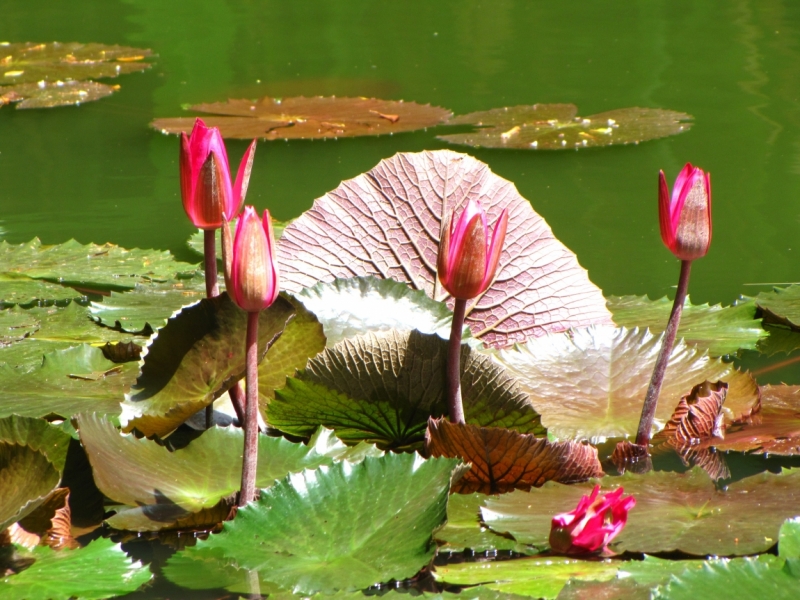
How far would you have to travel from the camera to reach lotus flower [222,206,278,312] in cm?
85

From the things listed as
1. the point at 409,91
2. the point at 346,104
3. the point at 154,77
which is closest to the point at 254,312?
the point at 346,104

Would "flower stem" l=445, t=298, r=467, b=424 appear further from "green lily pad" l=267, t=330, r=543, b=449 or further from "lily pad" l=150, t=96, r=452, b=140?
"lily pad" l=150, t=96, r=452, b=140

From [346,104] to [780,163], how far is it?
1815mm

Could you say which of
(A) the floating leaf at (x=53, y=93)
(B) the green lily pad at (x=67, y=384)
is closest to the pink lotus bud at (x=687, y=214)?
(B) the green lily pad at (x=67, y=384)

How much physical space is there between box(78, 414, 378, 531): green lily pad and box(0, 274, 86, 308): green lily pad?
0.90m

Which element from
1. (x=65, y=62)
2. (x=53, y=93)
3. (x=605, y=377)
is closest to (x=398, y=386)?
(x=605, y=377)

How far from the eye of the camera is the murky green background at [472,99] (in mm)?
2467

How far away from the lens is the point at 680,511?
962 millimetres

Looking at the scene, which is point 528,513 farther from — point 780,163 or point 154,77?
point 154,77

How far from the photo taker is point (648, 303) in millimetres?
1751

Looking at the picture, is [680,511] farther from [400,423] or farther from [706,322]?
[706,322]

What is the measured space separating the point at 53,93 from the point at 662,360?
150 inches

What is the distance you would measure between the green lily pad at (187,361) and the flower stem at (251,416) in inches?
6.2

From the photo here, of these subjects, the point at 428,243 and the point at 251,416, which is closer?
the point at 251,416
